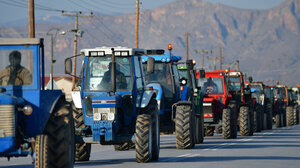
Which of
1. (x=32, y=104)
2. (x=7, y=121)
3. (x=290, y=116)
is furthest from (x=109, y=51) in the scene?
(x=290, y=116)

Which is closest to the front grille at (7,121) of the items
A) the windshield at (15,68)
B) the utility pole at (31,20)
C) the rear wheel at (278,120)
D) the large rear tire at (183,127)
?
the windshield at (15,68)

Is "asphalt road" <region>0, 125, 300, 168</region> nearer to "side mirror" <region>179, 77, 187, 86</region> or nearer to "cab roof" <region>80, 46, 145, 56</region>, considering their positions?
"cab roof" <region>80, 46, 145, 56</region>

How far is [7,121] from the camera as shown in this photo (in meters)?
11.5

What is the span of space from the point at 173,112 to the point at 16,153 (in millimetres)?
11616

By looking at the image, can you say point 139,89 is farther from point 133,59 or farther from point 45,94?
point 45,94

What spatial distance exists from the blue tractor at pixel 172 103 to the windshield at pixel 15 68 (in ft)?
32.7

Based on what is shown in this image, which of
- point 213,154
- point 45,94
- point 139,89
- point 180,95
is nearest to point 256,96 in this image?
point 180,95

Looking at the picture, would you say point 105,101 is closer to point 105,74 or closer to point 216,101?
point 105,74

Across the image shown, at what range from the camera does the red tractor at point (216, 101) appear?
29641 mm

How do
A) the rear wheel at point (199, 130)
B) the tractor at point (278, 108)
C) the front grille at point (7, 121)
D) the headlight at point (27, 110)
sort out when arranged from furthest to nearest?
the tractor at point (278, 108), the rear wheel at point (199, 130), the headlight at point (27, 110), the front grille at point (7, 121)

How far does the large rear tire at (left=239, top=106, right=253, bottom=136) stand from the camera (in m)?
31.5

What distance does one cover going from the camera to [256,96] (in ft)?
135

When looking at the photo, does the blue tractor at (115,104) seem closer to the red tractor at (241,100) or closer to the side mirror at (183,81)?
the side mirror at (183,81)

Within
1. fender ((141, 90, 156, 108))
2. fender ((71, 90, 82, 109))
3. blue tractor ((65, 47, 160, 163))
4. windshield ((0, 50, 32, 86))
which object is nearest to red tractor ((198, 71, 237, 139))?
fender ((141, 90, 156, 108))
